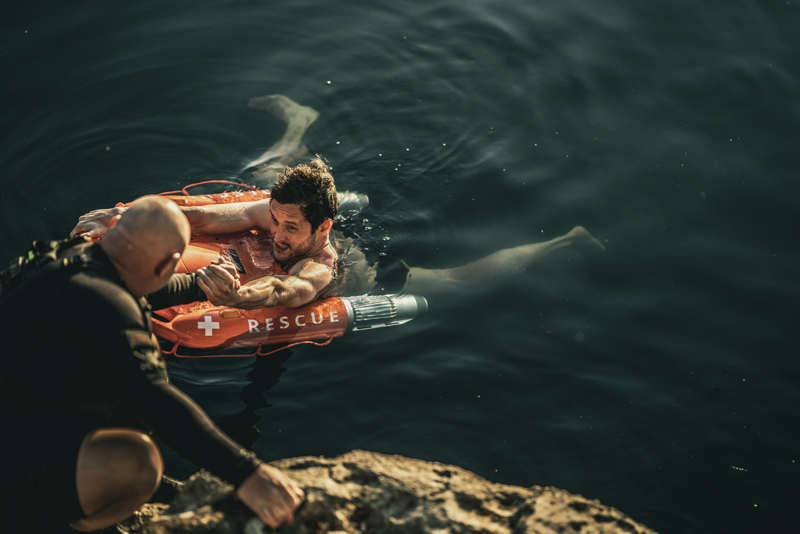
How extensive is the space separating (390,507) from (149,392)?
1108 millimetres

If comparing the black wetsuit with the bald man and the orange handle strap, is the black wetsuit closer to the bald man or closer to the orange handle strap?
the bald man

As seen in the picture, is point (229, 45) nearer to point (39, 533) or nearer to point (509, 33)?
point (509, 33)

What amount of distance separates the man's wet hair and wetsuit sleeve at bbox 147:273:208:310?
1.04m

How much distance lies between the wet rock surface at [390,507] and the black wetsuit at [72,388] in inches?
14.0

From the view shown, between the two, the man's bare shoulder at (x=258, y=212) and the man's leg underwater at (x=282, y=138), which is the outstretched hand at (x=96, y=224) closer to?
the man's bare shoulder at (x=258, y=212)

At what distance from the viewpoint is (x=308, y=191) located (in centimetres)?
442

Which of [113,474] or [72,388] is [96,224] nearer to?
[72,388]

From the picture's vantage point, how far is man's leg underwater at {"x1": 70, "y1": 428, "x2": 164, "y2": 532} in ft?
8.11

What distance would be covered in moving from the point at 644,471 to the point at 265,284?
273 centimetres

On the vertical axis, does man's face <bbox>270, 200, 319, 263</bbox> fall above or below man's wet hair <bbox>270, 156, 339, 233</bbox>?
below

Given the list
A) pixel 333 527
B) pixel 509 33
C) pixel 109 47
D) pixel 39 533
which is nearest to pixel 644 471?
pixel 333 527

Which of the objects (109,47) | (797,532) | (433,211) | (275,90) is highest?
(109,47)

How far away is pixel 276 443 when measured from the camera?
3939 millimetres

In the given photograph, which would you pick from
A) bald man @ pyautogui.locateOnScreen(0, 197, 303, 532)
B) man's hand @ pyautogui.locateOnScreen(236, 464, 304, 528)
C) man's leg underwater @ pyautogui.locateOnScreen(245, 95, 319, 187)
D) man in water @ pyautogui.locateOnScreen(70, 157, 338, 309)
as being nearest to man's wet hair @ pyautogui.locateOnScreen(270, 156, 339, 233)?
man in water @ pyautogui.locateOnScreen(70, 157, 338, 309)
